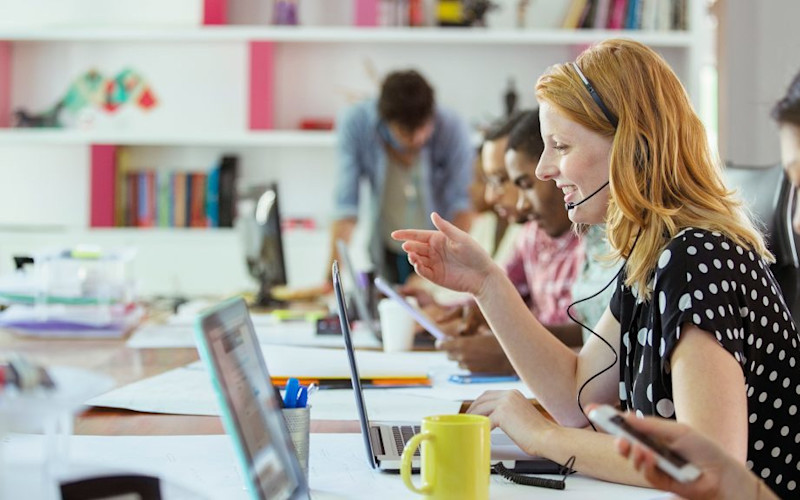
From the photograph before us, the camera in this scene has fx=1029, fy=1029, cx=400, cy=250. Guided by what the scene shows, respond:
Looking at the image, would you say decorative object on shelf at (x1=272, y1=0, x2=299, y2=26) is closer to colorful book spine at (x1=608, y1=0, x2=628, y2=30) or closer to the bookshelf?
the bookshelf

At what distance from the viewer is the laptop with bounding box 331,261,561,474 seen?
1.19 m

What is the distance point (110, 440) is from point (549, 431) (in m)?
0.57

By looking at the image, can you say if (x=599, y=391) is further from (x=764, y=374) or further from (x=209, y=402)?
(x=209, y=402)

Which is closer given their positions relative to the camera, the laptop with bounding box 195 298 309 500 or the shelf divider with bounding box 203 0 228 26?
the laptop with bounding box 195 298 309 500

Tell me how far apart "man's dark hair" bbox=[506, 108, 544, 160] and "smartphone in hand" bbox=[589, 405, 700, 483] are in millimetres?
1527

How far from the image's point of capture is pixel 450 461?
3.29 feet

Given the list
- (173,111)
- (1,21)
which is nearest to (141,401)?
(173,111)

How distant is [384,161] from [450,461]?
3166mm

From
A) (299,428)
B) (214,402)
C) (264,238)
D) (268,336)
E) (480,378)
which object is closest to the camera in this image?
(299,428)

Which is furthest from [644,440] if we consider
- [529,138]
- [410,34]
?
[410,34]

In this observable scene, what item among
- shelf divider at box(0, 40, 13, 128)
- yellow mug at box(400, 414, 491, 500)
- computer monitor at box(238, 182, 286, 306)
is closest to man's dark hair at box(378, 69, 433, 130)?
computer monitor at box(238, 182, 286, 306)

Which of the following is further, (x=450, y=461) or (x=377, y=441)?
(x=377, y=441)

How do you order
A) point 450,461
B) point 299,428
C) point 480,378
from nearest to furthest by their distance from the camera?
point 450,461, point 299,428, point 480,378

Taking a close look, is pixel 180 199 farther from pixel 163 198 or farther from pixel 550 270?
pixel 550 270
